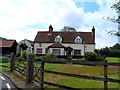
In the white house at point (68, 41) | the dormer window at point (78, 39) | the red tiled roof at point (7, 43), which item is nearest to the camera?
the white house at point (68, 41)

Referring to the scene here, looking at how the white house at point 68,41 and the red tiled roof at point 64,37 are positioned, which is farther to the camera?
the red tiled roof at point 64,37

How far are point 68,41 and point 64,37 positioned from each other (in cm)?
156

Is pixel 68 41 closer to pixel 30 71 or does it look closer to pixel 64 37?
pixel 64 37

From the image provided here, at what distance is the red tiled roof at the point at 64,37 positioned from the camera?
218 feet

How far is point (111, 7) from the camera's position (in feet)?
64.8

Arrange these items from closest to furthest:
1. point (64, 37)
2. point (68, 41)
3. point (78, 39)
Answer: point (78, 39) → point (68, 41) → point (64, 37)

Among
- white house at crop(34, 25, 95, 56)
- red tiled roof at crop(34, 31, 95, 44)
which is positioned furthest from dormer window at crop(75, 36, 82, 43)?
red tiled roof at crop(34, 31, 95, 44)

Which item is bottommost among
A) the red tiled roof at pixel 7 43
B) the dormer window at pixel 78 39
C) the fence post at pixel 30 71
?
the fence post at pixel 30 71

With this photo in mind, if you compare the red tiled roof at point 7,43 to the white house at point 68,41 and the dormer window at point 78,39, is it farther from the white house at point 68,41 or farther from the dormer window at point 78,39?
the dormer window at point 78,39

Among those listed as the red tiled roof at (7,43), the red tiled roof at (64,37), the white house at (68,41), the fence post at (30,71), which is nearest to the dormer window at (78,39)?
the white house at (68,41)

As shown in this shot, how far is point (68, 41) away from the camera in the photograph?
66.8m

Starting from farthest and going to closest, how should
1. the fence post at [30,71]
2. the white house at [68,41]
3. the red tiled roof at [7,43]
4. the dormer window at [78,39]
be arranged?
1. the red tiled roof at [7,43]
2. the dormer window at [78,39]
3. the white house at [68,41]
4. the fence post at [30,71]

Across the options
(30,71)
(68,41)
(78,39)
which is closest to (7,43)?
(68,41)

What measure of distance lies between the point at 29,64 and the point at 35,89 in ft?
7.85
